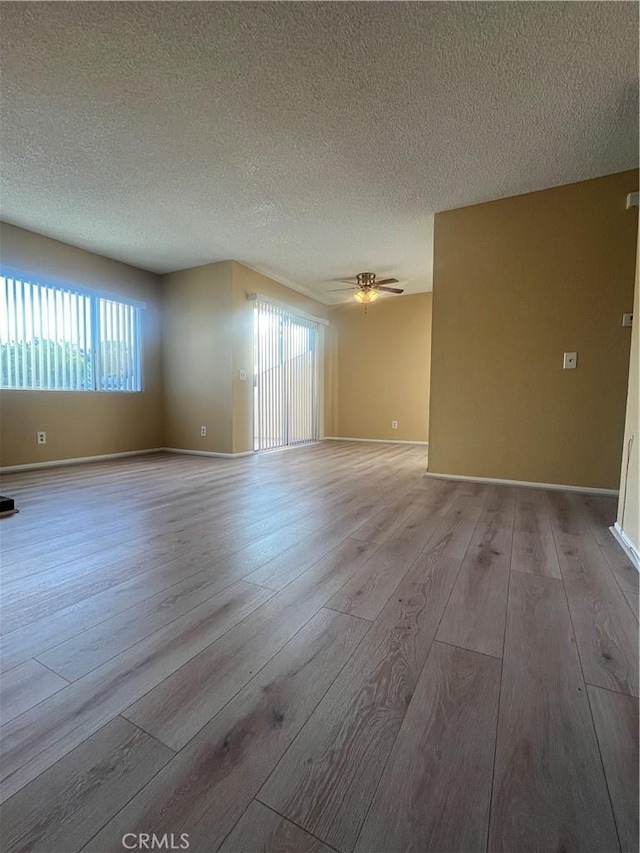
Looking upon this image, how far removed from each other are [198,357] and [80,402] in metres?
1.47

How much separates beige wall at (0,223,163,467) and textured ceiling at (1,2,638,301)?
0.46m

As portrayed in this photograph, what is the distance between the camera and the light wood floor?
65 centimetres

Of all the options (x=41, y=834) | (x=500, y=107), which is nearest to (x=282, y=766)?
(x=41, y=834)

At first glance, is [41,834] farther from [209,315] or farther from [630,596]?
[209,315]

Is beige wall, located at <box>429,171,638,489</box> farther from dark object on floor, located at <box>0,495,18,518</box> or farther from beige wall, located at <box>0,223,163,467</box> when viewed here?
beige wall, located at <box>0,223,163,467</box>

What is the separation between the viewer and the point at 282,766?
734 mm

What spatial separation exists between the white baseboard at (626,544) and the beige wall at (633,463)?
0.05ft

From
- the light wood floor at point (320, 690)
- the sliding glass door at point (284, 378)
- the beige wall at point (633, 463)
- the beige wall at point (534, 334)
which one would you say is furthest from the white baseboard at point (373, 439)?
the light wood floor at point (320, 690)

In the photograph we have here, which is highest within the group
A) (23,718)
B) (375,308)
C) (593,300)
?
(375,308)

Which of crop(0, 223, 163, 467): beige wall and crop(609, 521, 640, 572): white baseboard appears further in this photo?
crop(0, 223, 163, 467): beige wall

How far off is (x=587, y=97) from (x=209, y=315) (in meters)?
3.99

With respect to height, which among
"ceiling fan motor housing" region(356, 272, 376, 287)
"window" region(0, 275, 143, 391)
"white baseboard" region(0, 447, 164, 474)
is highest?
"ceiling fan motor housing" region(356, 272, 376, 287)

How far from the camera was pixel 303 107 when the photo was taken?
6.85 feet

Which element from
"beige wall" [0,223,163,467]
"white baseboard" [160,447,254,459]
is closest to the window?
"beige wall" [0,223,163,467]
